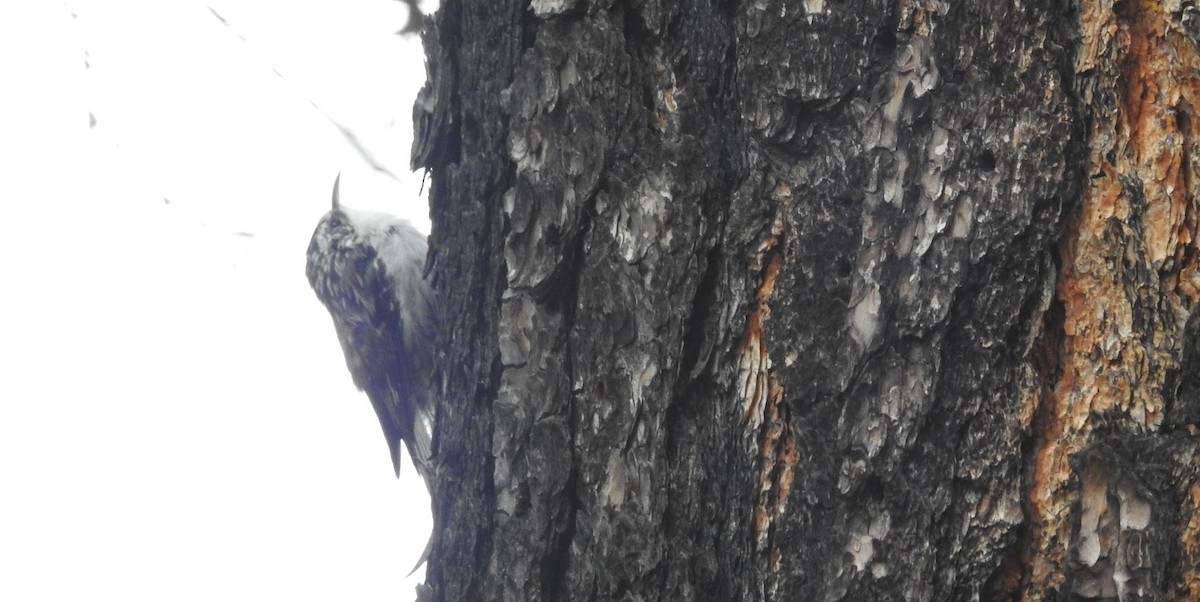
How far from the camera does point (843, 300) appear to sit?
4.00 ft

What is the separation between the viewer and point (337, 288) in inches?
112

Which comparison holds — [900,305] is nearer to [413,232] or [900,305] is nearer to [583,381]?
[583,381]

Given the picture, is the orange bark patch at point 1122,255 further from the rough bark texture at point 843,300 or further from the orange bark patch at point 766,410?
the orange bark patch at point 766,410

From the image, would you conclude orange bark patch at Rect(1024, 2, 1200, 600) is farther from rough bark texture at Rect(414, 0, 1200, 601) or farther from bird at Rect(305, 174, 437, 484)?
bird at Rect(305, 174, 437, 484)

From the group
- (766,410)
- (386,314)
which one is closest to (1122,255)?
(766,410)

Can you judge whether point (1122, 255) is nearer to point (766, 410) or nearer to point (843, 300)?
point (843, 300)

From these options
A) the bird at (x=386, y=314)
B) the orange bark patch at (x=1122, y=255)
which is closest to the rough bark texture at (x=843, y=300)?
the orange bark patch at (x=1122, y=255)

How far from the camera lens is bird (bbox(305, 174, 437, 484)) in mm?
2676

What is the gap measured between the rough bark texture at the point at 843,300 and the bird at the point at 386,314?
1.26 meters

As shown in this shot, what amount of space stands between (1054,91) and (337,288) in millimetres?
2130

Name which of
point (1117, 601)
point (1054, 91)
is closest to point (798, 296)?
point (1054, 91)

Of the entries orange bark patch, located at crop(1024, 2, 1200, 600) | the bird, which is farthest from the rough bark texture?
the bird

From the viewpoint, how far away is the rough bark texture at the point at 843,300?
1.11m

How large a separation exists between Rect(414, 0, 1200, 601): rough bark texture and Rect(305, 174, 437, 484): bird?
1256 millimetres
